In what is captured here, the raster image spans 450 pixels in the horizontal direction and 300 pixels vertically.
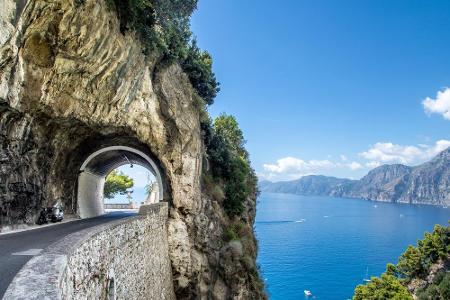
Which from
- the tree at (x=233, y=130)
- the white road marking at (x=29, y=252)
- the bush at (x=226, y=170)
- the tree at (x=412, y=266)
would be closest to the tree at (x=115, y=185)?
the tree at (x=233, y=130)

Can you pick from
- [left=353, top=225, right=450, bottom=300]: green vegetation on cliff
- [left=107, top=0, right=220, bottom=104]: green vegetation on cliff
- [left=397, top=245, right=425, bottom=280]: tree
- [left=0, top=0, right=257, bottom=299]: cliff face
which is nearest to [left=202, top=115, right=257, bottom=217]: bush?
[left=0, top=0, right=257, bottom=299]: cliff face

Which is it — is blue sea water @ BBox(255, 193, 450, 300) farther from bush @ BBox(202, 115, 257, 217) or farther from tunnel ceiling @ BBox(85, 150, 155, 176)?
tunnel ceiling @ BBox(85, 150, 155, 176)

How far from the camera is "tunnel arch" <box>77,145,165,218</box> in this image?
21094 mm

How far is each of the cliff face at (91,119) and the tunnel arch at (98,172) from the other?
0.58 m

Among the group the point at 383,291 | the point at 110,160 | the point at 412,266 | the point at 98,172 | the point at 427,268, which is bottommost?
the point at 383,291

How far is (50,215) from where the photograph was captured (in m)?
16.8

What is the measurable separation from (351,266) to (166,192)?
57051 mm

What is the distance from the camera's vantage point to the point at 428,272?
121 ft

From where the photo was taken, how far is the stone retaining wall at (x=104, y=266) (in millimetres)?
4297

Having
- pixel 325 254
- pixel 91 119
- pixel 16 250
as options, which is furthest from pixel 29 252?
pixel 325 254

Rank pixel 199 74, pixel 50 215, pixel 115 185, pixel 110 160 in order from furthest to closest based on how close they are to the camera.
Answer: pixel 115 185, pixel 110 160, pixel 199 74, pixel 50 215

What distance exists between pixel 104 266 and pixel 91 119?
31.4 feet

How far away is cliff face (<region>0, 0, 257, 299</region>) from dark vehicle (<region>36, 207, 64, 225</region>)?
0.55 metres

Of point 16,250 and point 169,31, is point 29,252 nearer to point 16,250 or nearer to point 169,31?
point 16,250
